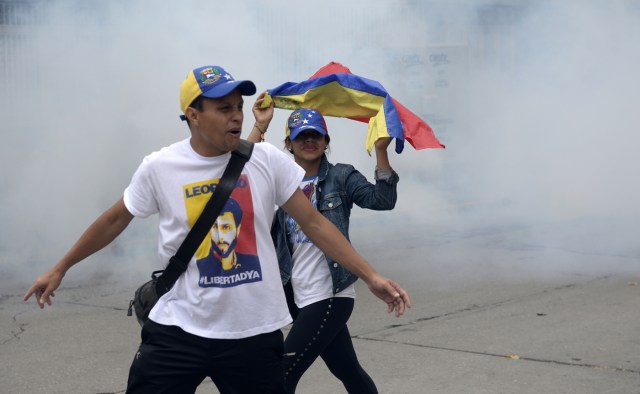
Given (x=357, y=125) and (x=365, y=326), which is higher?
(x=357, y=125)

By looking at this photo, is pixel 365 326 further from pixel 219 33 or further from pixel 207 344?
pixel 219 33

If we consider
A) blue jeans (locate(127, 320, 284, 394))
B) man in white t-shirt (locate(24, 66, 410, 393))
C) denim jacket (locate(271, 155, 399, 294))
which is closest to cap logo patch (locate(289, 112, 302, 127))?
denim jacket (locate(271, 155, 399, 294))

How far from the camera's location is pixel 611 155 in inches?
434

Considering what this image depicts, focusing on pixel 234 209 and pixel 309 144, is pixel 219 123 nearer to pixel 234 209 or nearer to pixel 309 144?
pixel 234 209

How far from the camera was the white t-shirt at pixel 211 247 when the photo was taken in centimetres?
264

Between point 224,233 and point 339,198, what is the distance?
3.26 ft

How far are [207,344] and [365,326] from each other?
3.25 meters

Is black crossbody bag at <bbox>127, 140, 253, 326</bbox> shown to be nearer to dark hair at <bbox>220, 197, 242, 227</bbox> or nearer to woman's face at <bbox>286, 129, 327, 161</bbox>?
dark hair at <bbox>220, 197, 242, 227</bbox>

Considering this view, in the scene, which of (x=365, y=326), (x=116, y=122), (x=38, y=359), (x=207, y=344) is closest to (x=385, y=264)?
(x=365, y=326)

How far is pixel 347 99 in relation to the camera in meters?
4.06

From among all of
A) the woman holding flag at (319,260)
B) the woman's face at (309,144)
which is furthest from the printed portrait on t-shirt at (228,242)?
the woman's face at (309,144)

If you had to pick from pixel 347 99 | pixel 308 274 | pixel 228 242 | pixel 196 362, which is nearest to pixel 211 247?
pixel 228 242

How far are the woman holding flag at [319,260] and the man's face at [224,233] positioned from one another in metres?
0.84

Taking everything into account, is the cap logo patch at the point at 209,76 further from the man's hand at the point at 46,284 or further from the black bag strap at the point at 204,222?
the man's hand at the point at 46,284
